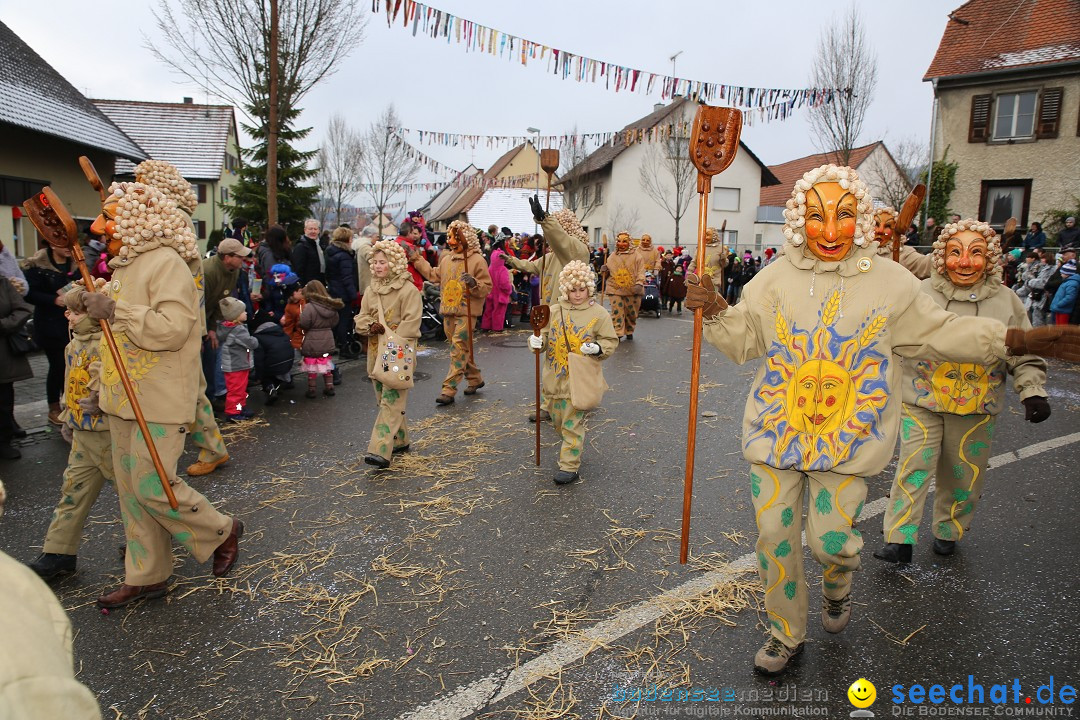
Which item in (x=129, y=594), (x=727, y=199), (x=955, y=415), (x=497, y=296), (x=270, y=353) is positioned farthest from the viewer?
(x=727, y=199)

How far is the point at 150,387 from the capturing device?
12.5ft

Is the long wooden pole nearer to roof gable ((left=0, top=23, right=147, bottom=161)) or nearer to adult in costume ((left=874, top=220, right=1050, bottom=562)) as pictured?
adult in costume ((left=874, top=220, right=1050, bottom=562))

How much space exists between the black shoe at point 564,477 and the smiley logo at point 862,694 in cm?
291

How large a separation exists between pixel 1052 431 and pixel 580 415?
5.21 m

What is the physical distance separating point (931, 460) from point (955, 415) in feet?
1.01

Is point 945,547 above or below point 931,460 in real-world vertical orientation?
below

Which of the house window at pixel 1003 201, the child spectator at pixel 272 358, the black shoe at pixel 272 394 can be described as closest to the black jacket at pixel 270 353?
the child spectator at pixel 272 358

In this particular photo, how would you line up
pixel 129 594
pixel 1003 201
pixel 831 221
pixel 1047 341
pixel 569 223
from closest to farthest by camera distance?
pixel 1047 341, pixel 831 221, pixel 129 594, pixel 569 223, pixel 1003 201

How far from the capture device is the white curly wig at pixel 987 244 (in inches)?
168

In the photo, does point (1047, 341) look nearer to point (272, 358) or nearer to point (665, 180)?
point (272, 358)

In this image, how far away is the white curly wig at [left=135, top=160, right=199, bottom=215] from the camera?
18.3 feet

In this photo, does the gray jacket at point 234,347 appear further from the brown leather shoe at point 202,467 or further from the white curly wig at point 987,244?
the white curly wig at point 987,244

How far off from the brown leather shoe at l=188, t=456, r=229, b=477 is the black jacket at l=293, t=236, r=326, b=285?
5.01 m

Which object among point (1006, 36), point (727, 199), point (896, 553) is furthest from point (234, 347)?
point (727, 199)
